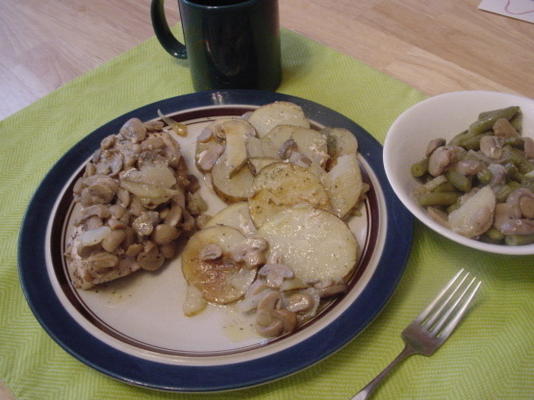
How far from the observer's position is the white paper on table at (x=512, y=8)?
99.3 inches

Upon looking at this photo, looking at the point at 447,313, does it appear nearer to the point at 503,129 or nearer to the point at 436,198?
the point at 436,198

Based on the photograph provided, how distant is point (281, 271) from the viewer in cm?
142

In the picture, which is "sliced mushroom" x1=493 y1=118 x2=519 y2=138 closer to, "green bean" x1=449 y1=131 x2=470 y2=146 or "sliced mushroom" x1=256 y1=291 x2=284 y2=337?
"green bean" x1=449 y1=131 x2=470 y2=146

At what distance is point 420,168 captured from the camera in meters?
1.55

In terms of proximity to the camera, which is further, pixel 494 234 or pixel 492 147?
pixel 492 147

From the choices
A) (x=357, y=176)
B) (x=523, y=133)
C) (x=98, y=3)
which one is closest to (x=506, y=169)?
(x=523, y=133)

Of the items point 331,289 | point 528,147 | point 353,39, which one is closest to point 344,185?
point 331,289

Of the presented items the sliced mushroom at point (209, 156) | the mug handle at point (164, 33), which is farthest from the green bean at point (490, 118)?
the mug handle at point (164, 33)

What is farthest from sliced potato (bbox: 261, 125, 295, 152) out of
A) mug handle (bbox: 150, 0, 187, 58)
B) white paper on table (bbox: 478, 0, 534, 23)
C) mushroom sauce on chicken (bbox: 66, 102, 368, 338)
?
white paper on table (bbox: 478, 0, 534, 23)

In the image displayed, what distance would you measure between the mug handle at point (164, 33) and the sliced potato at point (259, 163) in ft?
3.06

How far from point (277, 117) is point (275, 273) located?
74cm

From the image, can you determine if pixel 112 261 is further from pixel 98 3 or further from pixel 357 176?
pixel 98 3

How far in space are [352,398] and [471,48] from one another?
1.99m

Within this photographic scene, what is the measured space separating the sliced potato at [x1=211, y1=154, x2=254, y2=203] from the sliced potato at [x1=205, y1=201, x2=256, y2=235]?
0.06 metres
